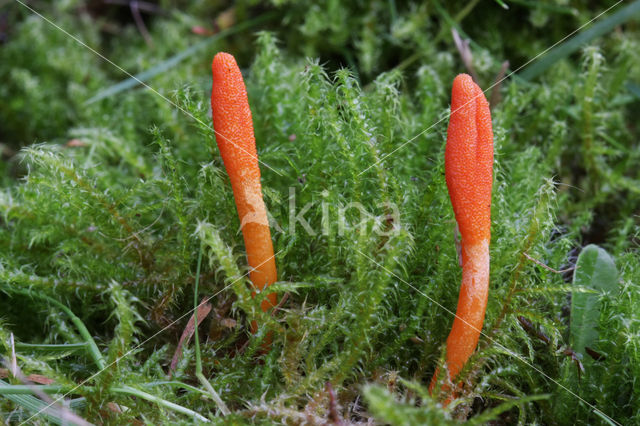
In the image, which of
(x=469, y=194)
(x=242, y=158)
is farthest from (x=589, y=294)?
(x=242, y=158)

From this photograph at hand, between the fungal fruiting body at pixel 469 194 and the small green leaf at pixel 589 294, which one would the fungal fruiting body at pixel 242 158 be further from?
the small green leaf at pixel 589 294

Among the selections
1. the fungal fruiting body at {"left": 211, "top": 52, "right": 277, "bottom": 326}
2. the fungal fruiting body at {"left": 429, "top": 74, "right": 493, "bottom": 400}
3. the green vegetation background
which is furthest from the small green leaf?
the fungal fruiting body at {"left": 211, "top": 52, "right": 277, "bottom": 326}

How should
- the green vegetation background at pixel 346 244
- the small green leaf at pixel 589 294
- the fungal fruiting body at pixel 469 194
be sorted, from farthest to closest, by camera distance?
the small green leaf at pixel 589 294 → the green vegetation background at pixel 346 244 → the fungal fruiting body at pixel 469 194

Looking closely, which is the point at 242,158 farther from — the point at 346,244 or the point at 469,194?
the point at 469,194

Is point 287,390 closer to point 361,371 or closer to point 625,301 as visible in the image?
point 361,371

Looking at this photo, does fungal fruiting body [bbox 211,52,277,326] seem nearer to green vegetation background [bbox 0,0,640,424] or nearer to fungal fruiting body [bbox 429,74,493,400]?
green vegetation background [bbox 0,0,640,424]

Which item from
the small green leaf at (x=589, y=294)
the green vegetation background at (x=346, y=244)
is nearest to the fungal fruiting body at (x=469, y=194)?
the green vegetation background at (x=346, y=244)

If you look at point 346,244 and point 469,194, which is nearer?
point 469,194
